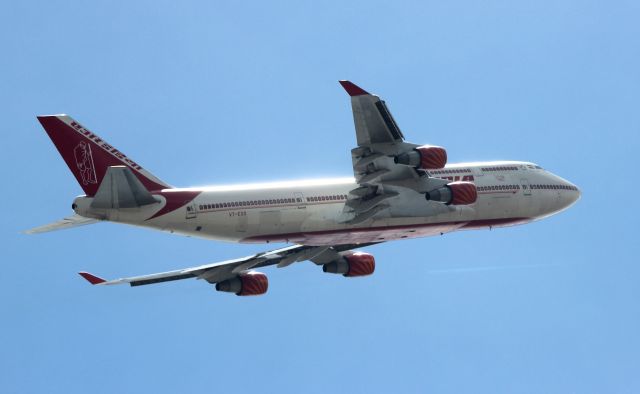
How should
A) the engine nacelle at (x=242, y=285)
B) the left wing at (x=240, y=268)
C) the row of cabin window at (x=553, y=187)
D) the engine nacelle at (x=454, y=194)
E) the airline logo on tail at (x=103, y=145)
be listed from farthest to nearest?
the row of cabin window at (x=553, y=187), the engine nacelle at (x=242, y=285), the left wing at (x=240, y=268), the engine nacelle at (x=454, y=194), the airline logo on tail at (x=103, y=145)

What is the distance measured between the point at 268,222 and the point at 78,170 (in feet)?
31.4

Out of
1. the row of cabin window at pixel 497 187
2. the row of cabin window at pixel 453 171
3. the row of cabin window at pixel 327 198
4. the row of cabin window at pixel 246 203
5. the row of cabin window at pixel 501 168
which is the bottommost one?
the row of cabin window at pixel 246 203

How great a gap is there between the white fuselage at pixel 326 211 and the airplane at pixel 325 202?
0.06 meters

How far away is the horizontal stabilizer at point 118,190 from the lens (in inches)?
2028

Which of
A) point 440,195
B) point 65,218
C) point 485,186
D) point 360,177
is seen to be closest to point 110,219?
point 65,218

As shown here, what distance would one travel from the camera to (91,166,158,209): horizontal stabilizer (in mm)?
51500

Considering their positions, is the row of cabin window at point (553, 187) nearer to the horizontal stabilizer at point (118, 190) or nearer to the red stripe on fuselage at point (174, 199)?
the red stripe on fuselage at point (174, 199)

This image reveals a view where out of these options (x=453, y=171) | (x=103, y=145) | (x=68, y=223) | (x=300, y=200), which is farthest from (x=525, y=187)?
(x=68, y=223)

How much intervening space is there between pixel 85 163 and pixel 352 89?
13417 millimetres

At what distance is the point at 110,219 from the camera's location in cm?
5259

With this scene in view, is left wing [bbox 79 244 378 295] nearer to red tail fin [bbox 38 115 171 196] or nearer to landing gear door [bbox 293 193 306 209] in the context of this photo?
landing gear door [bbox 293 193 306 209]

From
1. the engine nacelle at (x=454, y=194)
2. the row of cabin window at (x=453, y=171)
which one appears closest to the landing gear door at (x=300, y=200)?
the engine nacelle at (x=454, y=194)

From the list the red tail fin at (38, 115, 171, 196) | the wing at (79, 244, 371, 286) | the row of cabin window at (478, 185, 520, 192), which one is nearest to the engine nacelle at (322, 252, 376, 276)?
the wing at (79, 244, 371, 286)

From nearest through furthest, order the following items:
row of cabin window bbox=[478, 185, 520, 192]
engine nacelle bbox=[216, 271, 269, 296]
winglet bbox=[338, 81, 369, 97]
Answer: winglet bbox=[338, 81, 369, 97]
row of cabin window bbox=[478, 185, 520, 192]
engine nacelle bbox=[216, 271, 269, 296]
